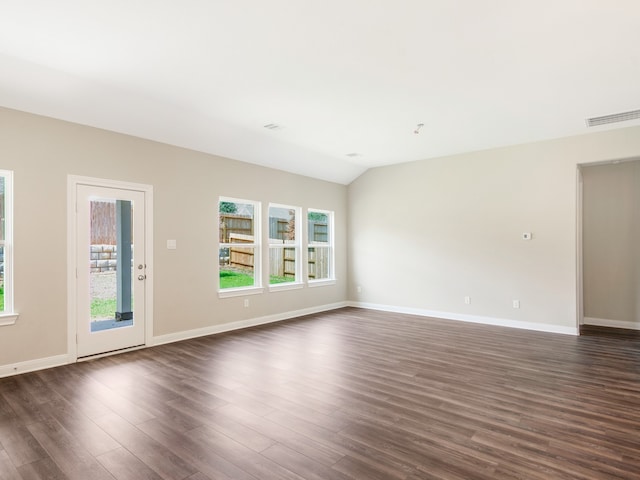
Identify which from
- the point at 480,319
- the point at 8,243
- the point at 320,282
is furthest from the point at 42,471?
the point at 480,319

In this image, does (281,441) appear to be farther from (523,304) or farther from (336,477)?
(523,304)

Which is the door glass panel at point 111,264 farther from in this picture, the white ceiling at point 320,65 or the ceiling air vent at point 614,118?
the ceiling air vent at point 614,118

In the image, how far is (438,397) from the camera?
3111 millimetres

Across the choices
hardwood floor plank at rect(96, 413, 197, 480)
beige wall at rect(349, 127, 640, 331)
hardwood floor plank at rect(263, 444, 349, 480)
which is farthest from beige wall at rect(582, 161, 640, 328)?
hardwood floor plank at rect(96, 413, 197, 480)

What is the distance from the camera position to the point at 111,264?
4.44m

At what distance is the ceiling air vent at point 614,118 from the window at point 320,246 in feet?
15.0

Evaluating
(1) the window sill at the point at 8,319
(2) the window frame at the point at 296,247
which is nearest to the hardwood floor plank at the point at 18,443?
(1) the window sill at the point at 8,319

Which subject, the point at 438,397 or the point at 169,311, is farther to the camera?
the point at 169,311

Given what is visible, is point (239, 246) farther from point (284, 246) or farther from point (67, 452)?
point (67, 452)

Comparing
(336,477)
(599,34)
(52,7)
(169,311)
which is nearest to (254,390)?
(336,477)

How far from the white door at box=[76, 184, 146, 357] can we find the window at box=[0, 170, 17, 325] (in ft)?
1.92

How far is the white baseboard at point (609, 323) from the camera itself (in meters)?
5.61

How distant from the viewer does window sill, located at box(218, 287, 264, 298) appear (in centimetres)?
558

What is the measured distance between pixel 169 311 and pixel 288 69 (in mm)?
3493
